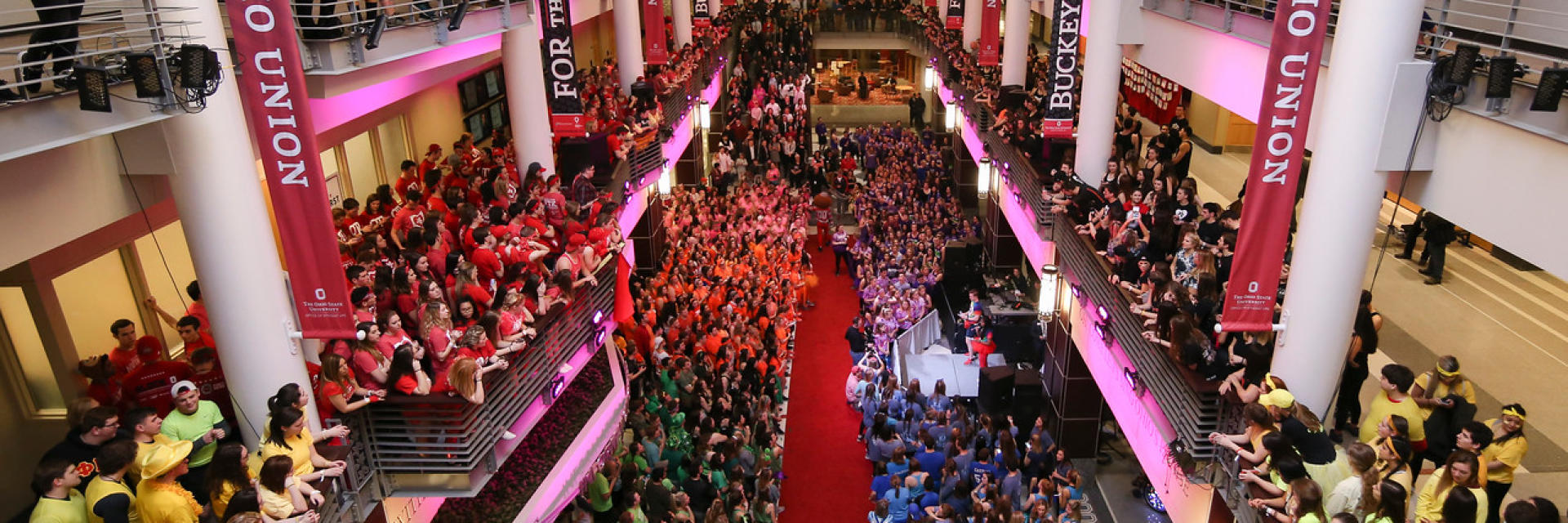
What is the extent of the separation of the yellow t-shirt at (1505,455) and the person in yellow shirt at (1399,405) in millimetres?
519

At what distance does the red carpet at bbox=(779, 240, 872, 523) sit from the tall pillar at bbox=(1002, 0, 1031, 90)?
18.7 feet

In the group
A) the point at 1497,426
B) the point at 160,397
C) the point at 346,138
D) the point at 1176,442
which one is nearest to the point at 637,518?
the point at 160,397

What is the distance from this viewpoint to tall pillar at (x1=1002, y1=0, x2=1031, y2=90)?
1884 cm

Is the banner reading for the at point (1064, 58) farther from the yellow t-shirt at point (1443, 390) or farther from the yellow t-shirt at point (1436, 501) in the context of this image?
the yellow t-shirt at point (1436, 501)

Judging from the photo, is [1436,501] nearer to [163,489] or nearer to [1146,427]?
[1146,427]

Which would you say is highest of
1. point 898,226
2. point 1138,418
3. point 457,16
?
point 457,16

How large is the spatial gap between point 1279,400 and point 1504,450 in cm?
133

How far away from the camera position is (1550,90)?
5.15 meters

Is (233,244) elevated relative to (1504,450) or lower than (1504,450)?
elevated

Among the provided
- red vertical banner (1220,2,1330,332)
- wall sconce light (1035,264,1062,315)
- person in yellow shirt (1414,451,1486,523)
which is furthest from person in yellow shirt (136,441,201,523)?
wall sconce light (1035,264,1062,315)

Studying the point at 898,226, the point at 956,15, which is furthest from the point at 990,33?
the point at 956,15

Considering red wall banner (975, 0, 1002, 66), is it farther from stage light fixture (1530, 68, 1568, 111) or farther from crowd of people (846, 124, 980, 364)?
stage light fixture (1530, 68, 1568, 111)

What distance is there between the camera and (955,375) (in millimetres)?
14867

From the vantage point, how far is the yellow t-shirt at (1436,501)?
566 cm
